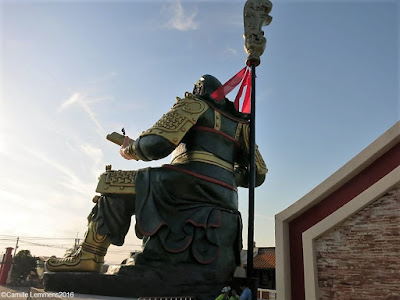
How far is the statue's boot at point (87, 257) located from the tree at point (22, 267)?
1211 cm

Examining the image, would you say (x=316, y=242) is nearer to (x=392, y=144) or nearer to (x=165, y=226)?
(x=392, y=144)

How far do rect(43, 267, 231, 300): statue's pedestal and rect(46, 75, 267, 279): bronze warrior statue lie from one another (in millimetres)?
139

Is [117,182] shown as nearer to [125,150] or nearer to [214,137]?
[125,150]

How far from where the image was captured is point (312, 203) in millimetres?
4527

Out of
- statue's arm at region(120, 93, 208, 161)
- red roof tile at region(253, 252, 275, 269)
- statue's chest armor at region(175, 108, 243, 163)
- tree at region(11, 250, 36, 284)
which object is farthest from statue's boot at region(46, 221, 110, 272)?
tree at region(11, 250, 36, 284)

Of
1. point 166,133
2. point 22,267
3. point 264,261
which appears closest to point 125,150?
point 166,133

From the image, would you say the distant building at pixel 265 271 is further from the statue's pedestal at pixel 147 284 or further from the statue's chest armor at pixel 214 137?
the statue's pedestal at pixel 147 284

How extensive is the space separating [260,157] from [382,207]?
6.34ft

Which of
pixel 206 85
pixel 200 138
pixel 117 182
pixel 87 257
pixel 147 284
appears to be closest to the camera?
pixel 147 284

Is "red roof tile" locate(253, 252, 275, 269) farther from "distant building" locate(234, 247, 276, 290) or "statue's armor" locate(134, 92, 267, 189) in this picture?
"statue's armor" locate(134, 92, 267, 189)

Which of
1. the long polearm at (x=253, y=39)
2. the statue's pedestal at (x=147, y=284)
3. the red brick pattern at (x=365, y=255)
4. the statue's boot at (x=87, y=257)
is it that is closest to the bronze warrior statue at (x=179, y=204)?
the statue's boot at (x=87, y=257)

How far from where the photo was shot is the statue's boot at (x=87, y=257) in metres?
4.24

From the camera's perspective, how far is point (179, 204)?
445cm

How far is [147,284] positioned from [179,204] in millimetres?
1038
